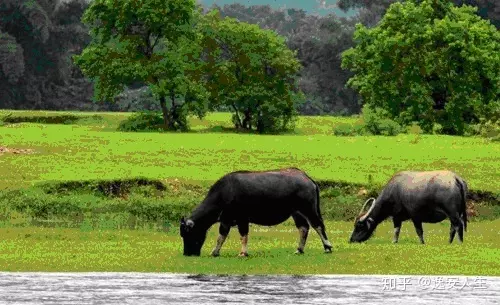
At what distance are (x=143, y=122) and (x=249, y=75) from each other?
11.0m

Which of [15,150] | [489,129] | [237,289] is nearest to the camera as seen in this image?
[237,289]

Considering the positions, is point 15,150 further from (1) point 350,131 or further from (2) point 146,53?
(2) point 146,53

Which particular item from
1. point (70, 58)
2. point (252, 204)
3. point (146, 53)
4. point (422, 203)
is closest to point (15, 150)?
point (422, 203)

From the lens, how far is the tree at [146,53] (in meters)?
75.9

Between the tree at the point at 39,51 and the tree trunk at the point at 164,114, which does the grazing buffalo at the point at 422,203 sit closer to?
the tree trunk at the point at 164,114

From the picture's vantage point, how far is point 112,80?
250ft

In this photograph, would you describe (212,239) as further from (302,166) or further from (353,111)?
(353,111)

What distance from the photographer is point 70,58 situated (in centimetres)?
11475

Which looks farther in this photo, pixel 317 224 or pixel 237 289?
pixel 317 224

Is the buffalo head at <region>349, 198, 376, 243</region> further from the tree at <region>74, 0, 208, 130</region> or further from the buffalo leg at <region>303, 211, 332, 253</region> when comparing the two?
the tree at <region>74, 0, 208, 130</region>

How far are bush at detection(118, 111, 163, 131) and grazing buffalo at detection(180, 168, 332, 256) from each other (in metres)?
46.0

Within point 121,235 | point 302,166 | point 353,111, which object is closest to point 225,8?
point 353,111

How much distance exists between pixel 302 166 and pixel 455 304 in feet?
95.7

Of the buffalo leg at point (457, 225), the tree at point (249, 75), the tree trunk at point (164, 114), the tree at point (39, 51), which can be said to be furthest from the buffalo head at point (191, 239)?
the tree at point (39, 51)
